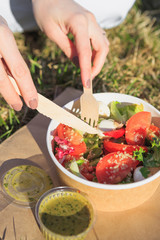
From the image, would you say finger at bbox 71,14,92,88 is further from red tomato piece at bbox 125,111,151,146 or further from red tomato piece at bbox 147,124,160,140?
red tomato piece at bbox 147,124,160,140

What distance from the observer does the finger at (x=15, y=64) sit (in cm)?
156

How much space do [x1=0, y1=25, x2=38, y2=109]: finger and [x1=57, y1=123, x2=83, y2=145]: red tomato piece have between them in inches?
13.6

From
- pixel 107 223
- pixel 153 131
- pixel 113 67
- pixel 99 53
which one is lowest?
pixel 113 67

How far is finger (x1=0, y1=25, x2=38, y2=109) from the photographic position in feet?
5.13

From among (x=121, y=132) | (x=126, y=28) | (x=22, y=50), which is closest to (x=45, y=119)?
(x=121, y=132)

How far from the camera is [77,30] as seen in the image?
6.83ft

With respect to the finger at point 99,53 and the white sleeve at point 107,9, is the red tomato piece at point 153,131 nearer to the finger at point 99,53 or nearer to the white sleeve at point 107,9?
the finger at point 99,53

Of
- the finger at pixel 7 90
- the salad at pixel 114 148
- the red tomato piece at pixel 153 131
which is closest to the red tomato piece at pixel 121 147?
the salad at pixel 114 148

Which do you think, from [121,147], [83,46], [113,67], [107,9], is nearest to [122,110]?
[121,147]

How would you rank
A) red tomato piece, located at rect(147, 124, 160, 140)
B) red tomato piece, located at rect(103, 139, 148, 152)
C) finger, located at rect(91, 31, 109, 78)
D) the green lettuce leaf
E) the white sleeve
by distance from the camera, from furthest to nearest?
the white sleeve < finger, located at rect(91, 31, 109, 78) < the green lettuce leaf < red tomato piece, located at rect(147, 124, 160, 140) < red tomato piece, located at rect(103, 139, 148, 152)

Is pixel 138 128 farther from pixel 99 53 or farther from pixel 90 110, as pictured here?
pixel 99 53

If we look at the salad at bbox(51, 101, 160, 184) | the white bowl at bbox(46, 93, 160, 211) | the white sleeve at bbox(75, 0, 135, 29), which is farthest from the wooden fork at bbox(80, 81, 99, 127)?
the white sleeve at bbox(75, 0, 135, 29)

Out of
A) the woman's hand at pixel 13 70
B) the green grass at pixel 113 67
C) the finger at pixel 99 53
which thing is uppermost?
the woman's hand at pixel 13 70

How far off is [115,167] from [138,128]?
330 millimetres
